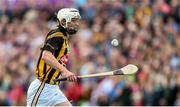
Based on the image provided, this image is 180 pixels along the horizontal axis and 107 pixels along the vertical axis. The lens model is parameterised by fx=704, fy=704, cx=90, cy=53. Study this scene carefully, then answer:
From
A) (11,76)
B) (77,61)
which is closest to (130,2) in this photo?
(77,61)

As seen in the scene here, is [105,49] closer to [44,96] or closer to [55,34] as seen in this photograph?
[44,96]

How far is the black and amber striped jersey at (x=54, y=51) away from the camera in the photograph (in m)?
9.75

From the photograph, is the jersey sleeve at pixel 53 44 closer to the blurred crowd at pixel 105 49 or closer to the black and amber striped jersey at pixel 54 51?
the black and amber striped jersey at pixel 54 51

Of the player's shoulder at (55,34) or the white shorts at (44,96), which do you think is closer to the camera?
the player's shoulder at (55,34)

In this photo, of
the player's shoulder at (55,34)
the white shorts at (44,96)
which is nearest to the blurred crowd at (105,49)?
the white shorts at (44,96)

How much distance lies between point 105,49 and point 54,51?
7007 millimetres

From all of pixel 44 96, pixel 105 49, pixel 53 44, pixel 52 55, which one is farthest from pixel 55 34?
pixel 105 49

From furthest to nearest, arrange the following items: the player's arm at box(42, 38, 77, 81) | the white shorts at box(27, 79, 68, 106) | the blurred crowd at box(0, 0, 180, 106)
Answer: the blurred crowd at box(0, 0, 180, 106)
the white shorts at box(27, 79, 68, 106)
the player's arm at box(42, 38, 77, 81)

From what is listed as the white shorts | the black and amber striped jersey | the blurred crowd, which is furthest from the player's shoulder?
the blurred crowd

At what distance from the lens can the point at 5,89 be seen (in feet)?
55.3

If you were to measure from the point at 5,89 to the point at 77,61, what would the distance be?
6.12 feet

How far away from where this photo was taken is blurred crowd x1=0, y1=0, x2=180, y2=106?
15.7m

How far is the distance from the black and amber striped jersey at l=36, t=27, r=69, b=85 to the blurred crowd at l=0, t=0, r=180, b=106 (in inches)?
226

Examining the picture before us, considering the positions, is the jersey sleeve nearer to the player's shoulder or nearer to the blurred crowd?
the player's shoulder
